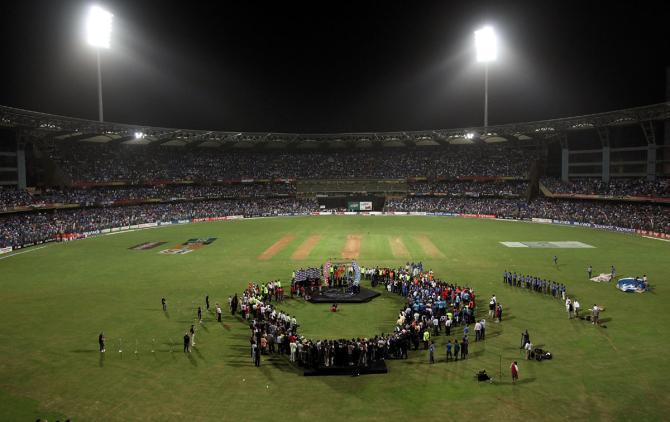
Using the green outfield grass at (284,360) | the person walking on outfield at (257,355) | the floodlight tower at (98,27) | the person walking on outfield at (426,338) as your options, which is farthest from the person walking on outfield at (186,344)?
the floodlight tower at (98,27)

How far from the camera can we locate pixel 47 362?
18.4m

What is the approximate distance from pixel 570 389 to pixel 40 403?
1805cm

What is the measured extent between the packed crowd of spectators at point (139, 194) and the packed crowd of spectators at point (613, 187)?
4908 centimetres

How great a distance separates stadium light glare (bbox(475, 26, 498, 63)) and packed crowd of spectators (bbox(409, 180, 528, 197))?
2435 centimetres

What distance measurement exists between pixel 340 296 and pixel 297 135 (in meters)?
60.1

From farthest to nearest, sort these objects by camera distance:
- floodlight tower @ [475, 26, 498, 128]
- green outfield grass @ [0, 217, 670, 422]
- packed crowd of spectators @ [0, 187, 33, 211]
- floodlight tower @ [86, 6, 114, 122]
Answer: floodlight tower @ [475, 26, 498, 128] → floodlight tower @ [86, 6, 114, 122] → packed crowd of spectators @ [0, 187, 33, 211] → green outfield grass @ [0, 217, 670, 422]

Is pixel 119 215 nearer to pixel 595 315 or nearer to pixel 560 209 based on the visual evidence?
pixel 595 315

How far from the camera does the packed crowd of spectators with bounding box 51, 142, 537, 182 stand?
77.5 meters

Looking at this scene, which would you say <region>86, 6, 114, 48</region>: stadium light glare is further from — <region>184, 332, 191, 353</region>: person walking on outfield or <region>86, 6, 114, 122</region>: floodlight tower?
<region>184, 332, 191, 353</region>: person walking on outfield

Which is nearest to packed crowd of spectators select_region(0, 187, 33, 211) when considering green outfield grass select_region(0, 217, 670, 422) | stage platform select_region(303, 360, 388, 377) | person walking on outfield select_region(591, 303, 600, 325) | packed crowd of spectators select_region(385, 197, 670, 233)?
green outfield grass select_region(0, 217, 670, 422)

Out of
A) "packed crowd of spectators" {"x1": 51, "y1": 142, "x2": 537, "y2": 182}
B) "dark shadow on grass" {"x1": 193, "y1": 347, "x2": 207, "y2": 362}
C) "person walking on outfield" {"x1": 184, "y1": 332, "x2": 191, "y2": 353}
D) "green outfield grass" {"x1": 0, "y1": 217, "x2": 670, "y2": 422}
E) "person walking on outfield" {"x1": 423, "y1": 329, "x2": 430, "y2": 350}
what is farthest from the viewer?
"packed crowd of spectators" {"x1": 51, "y1": 142, "x2": 537, "y2": 182}

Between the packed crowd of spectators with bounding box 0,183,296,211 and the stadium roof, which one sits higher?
the stadium roof

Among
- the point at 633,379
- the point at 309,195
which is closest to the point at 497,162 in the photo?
the point at 309,195

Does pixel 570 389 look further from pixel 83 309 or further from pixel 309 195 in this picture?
pixel 309 195
